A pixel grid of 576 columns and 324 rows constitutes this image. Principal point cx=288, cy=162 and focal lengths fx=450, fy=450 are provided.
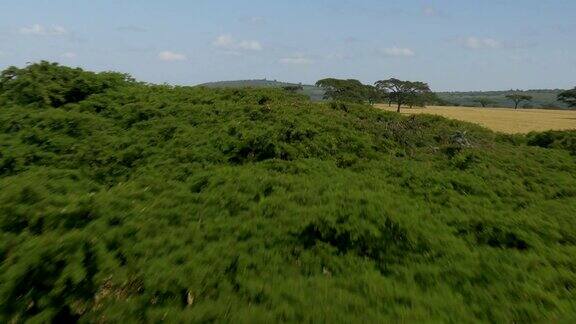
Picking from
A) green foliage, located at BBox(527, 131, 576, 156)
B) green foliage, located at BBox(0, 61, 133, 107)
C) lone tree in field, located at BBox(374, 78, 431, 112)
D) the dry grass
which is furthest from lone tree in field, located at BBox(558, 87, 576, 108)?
green foliage, located at BBox(0, 61, 133, 107)

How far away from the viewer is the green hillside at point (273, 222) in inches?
245

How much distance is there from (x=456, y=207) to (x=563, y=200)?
12.2 ft

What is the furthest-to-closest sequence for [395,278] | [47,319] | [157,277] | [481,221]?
[481,221]
[395,278]
[157,277]
[47,319]

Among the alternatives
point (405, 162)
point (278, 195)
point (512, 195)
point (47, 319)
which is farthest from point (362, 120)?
point (47, 319)

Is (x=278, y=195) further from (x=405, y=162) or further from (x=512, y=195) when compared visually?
(x=512, y=195)

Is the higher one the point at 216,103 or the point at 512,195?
the point at 216,103

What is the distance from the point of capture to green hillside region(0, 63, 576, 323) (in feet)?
20.4

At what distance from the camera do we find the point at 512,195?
1154 cm

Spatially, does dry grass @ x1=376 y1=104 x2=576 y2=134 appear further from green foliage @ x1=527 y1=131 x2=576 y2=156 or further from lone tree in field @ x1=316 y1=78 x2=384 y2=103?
green foliage @ x1=527 y1=131 x2=576 y2=156

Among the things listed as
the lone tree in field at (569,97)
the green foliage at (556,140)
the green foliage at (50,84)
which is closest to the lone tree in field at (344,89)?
the lone tree in field at (569,97)

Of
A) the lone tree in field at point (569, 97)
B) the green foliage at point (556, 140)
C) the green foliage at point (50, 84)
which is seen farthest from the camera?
the lone tree in field at point (569, 97)

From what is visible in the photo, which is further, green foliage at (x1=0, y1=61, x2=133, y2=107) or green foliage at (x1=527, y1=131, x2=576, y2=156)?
green foliage at (x1=0, y1=61, x2=133, y2=107)

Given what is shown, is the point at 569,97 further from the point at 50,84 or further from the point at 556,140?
the point at 50,84

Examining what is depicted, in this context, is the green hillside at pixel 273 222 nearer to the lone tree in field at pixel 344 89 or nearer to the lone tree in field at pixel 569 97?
the lone tree in field at pixel 344 89
